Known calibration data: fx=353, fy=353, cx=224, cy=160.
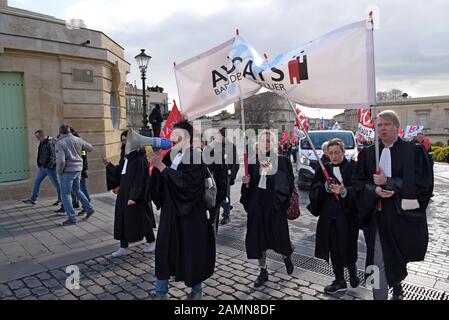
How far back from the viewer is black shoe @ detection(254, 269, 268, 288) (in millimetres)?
4324

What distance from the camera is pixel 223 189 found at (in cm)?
471

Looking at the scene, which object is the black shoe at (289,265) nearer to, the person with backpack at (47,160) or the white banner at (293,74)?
the white banner at (293,74)

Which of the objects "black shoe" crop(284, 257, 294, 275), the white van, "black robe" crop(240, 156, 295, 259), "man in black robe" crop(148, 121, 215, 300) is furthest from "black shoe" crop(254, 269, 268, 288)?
the white van

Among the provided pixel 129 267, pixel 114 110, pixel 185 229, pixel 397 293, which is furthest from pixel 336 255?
pixel 114 110

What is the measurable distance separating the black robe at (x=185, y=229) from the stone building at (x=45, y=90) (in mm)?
7967

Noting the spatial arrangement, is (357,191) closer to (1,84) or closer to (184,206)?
(184,206)

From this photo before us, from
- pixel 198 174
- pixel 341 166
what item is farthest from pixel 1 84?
pixel 341 166

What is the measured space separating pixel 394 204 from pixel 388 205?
0.06 m

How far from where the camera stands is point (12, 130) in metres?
10.0

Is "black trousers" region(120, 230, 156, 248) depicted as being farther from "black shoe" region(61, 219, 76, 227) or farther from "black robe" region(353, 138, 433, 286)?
"black robe" region(353, 138, 433, 286)

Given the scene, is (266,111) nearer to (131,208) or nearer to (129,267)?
(131,208)

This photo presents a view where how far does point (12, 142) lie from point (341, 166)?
31.0 ft

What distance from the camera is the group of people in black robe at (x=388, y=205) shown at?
3.37m
